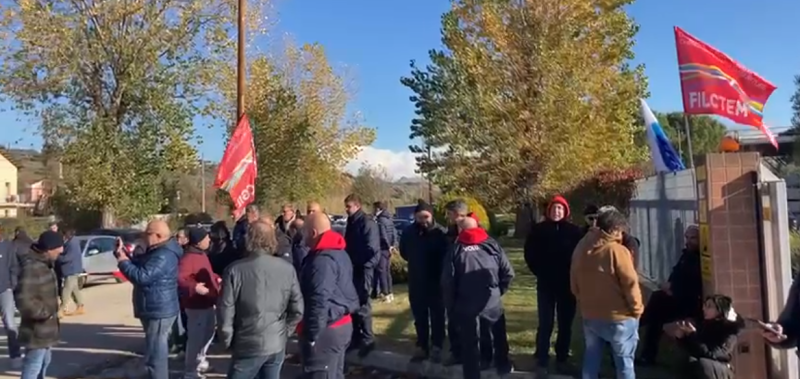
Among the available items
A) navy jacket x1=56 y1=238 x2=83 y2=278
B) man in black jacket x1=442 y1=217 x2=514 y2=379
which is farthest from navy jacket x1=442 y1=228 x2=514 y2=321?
navy jacket x1=56 y1=238 x2=83 y2=278

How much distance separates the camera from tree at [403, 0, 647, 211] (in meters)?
22.6

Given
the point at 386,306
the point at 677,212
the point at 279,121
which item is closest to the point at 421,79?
the point at 279,121

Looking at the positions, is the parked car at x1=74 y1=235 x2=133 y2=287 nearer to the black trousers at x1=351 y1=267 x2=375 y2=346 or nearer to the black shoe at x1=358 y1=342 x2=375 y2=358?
the black trousers at x1=351 y1=267 x2=375 y2=346

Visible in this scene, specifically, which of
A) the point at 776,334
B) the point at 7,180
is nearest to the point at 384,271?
the point at 776,334

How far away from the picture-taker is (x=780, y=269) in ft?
22.6

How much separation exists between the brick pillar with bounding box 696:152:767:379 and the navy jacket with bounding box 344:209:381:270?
3882mm

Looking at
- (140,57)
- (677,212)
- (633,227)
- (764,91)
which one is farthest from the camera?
(140,57)

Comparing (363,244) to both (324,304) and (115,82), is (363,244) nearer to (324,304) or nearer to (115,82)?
(324,304)

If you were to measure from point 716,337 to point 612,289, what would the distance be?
3.06ft

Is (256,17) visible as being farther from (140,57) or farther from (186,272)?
(186,272)

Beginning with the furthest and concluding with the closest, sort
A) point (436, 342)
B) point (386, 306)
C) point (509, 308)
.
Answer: point (386, 306) < point (509, 308) < point (436, 342)

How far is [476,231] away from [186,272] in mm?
2819

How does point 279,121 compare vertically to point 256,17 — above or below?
below

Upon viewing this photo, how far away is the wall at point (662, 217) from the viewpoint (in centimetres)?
930
